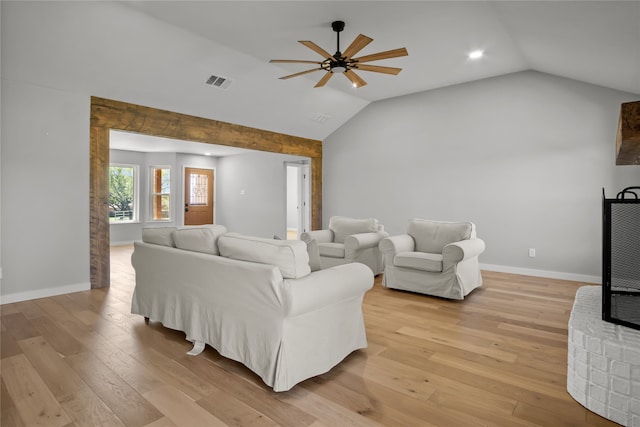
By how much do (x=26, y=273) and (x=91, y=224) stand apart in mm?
827

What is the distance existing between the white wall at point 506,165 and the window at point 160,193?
17.6 ft

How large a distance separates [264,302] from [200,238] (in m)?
0.93

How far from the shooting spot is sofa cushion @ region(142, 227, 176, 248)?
310cm

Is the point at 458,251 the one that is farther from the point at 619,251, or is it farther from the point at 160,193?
the point at 160,193

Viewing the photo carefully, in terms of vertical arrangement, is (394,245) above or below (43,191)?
below

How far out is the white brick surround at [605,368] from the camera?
1690mm

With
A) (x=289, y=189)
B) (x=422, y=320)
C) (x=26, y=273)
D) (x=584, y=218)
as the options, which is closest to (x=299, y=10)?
(x=422, y=320)

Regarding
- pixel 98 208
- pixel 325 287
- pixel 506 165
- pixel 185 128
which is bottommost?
pixel 325 287

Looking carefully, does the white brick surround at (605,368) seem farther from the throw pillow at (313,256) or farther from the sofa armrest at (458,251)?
the sofa armrest at (458,251)

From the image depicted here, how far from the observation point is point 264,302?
2.10m

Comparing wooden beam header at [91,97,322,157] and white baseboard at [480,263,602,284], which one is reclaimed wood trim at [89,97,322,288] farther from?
white baseboard at [480,263,602,284]

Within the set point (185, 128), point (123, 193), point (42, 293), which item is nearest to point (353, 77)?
point (185, 128)

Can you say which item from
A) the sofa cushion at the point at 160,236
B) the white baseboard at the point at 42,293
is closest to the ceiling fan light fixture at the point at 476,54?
the sofa cushion at the point at 160,236

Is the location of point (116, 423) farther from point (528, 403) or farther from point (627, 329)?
point (627, 329)
